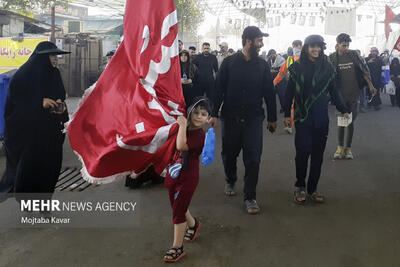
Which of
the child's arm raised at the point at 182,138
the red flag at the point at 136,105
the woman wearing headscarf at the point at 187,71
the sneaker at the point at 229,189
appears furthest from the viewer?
the woman wearing headscarf at the point at 187,71

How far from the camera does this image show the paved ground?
11.3ft

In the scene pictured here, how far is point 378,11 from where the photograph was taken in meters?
36.8

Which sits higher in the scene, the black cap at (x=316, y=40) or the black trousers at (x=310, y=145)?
the black cap at (x=316, y=40)

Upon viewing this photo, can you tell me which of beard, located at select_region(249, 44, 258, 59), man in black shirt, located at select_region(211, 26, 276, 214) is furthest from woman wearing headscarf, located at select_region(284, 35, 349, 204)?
beard, located at select_region(249, 44, 258, 59)

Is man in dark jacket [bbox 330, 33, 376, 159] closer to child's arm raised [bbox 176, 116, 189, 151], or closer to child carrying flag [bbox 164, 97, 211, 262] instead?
A: child carrying flag [bbox 164, 97, 211, 262]

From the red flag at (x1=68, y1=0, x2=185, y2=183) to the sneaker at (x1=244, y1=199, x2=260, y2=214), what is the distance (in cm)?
131

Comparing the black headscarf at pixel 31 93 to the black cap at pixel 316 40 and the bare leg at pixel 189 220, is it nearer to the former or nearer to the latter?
the bare leg at pixel 189 220

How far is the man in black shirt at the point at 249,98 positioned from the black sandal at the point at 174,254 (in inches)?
48.5

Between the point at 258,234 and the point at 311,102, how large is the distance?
65.6 inches

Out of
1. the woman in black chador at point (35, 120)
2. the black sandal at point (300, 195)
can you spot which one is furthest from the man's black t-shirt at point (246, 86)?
the woman in black chador at point (35, 120)

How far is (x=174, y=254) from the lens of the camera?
3385mm

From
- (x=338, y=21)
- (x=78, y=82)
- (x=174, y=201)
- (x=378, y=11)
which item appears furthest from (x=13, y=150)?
(x=378, y=11)

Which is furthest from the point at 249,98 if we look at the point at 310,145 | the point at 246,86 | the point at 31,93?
the point at 31,93

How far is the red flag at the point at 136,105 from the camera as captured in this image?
353cm
